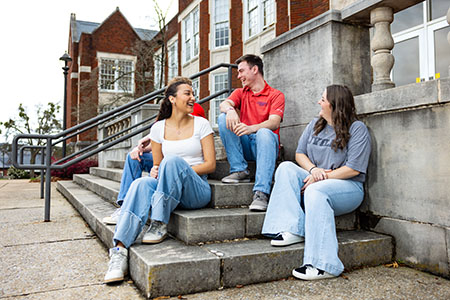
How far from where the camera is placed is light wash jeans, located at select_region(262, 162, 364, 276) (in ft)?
7.75

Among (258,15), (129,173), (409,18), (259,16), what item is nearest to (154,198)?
(129,173)

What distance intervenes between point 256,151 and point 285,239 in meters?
1.01

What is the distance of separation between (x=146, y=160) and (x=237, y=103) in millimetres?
1099

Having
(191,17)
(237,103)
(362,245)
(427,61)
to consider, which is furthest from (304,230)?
(191,17)

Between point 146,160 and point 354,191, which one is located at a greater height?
point 146,160

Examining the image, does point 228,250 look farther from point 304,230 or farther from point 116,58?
point 116,58

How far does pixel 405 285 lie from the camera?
2242 mm

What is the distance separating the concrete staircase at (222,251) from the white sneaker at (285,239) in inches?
1.3

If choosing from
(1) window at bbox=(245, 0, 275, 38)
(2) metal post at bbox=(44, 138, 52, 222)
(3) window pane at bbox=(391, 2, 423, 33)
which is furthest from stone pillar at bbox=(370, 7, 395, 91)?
(1) window at bbox=(245, 0, 275, 38)

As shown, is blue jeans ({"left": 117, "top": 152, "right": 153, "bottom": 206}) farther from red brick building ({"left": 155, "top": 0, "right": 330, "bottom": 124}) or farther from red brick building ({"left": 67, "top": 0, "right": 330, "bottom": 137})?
red brick building ({"left": 155, "top": 0, "right": 330, "bottom": 124})

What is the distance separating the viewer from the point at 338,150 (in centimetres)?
283

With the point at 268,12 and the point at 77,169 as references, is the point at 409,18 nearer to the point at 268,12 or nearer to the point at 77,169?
the point at 268,12

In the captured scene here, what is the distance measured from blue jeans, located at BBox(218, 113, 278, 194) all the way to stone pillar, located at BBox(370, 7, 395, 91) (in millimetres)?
981

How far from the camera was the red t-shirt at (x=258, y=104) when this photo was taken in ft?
11.2
